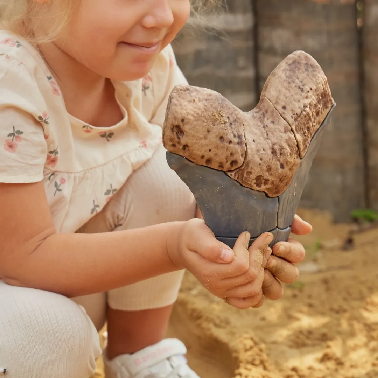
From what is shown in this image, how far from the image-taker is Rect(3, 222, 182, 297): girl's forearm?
128 cm

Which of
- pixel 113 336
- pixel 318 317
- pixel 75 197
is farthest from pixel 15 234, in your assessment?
pixel 318 317

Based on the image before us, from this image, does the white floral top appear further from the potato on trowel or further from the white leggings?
the potato on trowel

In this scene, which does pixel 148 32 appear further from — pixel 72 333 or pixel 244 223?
pixel 72 333

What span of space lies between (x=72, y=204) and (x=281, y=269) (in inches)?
19.0

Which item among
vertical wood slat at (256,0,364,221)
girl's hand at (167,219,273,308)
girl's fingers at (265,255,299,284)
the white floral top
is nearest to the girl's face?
the white floral top

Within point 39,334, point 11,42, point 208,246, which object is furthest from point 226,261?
point 11,42

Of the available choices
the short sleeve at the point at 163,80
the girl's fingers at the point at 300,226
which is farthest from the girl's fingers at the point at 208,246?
the short sleeve at the point at 163,80

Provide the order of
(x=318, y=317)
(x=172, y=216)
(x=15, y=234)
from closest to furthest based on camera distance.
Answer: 1. (x=15, y=234)
2. (x=172, y=216)
3. (x=318, y=317)

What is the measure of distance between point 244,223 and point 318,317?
95 cm

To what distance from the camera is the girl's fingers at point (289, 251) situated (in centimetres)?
123

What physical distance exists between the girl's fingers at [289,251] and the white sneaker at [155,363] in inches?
19.3

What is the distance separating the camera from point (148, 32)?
1.30 metres

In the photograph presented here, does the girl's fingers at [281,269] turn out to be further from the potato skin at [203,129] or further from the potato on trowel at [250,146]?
the potato skin at [203,129]

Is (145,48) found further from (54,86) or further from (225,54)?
(225,54)
